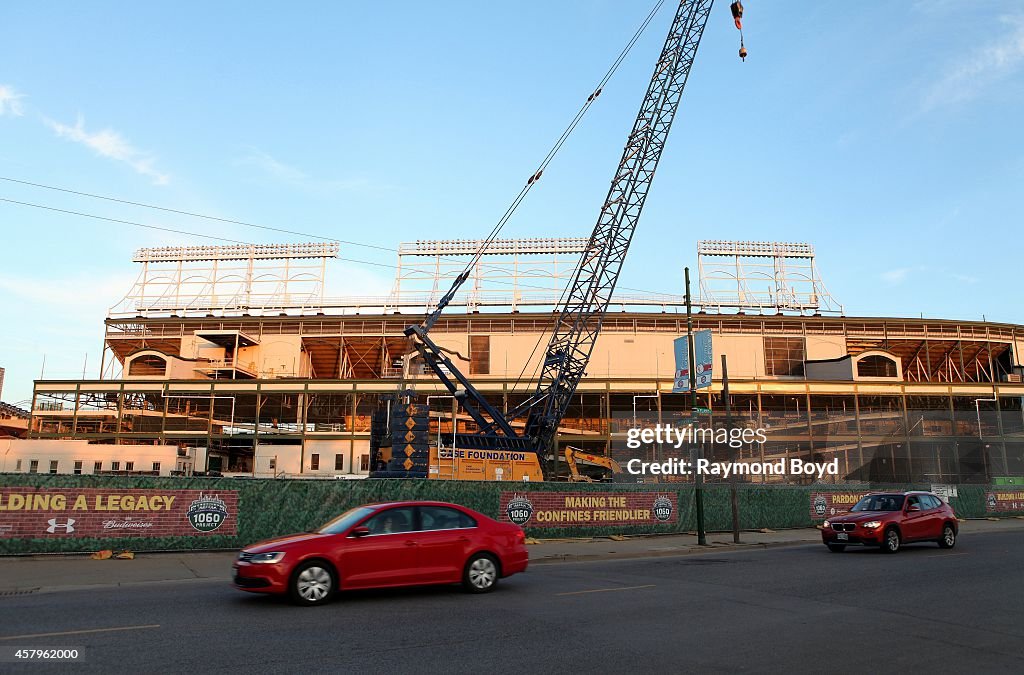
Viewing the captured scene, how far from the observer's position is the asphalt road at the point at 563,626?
25.9 feet

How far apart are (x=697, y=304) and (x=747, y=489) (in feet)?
145

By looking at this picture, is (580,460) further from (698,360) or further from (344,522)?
(344,522)

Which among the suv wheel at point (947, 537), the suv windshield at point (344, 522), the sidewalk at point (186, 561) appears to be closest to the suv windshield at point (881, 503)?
the suv wheel at point (947, 537)

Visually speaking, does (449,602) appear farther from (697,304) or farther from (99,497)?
(697,304)

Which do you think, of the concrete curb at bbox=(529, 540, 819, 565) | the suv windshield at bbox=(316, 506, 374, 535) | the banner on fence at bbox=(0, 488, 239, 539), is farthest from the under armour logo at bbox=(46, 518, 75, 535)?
the concrete curb at bbox=(529, 540, 819, 565)

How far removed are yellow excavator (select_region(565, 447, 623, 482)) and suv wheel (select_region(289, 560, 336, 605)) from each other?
107 feet

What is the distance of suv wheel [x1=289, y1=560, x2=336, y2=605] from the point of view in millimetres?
10984

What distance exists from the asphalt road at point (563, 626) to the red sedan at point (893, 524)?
5.12 metres

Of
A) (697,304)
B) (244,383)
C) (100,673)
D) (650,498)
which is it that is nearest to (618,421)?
(697,304)

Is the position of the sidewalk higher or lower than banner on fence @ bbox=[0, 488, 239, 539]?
lower

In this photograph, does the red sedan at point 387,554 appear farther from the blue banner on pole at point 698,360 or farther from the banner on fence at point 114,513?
the blue banner on pole at point 698,360

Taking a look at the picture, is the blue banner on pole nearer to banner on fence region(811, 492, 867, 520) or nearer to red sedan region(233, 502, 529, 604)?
banner on fence region(811, 492, 867, 520)

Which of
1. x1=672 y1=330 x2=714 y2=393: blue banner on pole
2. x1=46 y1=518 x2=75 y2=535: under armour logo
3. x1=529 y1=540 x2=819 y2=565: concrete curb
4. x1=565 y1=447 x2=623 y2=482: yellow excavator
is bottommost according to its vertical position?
x1=529 y1=540 x2=819 y2=565: concrete curb

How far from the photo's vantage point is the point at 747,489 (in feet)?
94.7
